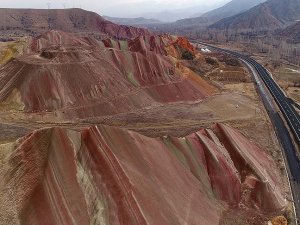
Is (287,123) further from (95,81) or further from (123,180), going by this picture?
(123,180)

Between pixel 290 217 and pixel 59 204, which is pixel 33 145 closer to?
pixel 59 204

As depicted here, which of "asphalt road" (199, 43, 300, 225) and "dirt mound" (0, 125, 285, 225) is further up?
"dirt mound" (0, 125, 285, 225)

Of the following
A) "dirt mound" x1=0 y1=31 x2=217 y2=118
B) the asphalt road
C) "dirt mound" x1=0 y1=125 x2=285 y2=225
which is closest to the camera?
"dirt mound" x1=0 y1=125 x2=285 y2=225

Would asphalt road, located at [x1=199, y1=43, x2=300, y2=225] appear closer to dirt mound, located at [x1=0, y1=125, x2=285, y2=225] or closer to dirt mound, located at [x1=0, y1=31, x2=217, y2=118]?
dirt mound, located at [x1=0, y1=125, x2=285, y2=225]

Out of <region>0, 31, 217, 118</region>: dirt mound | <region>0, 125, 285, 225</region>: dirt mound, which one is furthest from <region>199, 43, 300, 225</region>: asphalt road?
<region>0, 31, 217, 118</region>: dirt mound

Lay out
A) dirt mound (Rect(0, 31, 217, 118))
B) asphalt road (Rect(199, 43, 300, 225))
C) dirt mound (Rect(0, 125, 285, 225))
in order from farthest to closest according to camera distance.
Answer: dirt mound (Rect(0, 31, 217, 118)), asphalt road (Rect(199, 43, 300, 225)), dirt mound (Rect(0, 125, 285, 225))

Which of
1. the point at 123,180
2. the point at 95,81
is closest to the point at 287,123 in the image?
the point at 95,81

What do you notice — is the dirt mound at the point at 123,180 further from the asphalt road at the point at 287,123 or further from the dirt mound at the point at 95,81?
the dirt mound at the point at 95,81
